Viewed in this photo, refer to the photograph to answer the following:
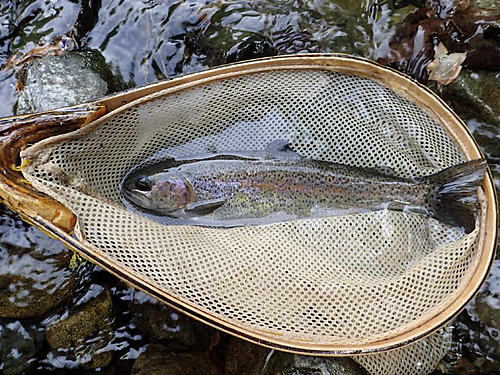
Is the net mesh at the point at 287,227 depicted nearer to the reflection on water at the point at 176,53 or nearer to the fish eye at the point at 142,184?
the fish eye at the point at 142,184

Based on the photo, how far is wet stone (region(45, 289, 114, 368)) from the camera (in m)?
3.09

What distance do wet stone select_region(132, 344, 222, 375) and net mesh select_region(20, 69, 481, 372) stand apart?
1.00 m

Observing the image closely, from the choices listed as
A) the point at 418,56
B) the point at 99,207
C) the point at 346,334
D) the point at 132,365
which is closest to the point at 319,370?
the point at 346,334

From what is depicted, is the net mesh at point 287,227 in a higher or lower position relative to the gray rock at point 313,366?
higher

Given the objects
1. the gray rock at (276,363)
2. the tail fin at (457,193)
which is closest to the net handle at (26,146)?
the gray rock at (276,363)

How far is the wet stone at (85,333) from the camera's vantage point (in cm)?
309

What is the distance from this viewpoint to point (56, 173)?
235 centimetres

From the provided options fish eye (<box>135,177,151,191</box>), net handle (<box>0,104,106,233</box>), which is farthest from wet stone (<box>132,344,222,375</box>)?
net handle (<box>0,104,106,233</box>)

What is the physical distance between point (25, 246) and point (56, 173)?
3.13 ft

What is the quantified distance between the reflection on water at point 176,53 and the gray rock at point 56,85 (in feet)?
0.63

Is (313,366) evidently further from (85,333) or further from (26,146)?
(26,146)

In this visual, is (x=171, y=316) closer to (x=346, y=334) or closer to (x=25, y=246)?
(x=25, y=246)

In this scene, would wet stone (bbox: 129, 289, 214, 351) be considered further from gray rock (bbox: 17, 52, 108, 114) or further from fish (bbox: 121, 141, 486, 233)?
gray rock (bbox: 17, 52, 108, 114)

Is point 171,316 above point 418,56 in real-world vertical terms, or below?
below
